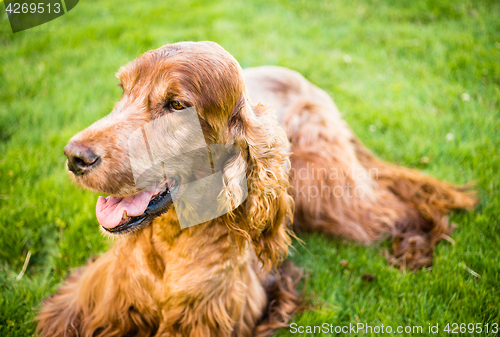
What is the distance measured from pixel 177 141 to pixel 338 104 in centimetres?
313

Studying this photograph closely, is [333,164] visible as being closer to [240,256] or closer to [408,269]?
[408,269]

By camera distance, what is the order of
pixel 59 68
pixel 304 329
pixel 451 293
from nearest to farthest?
pixel 304 329, pixel 451 293, pixel 59 68

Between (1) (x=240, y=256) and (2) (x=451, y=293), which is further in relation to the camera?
(2) (x=451, y=293)

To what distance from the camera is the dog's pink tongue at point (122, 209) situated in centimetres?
176

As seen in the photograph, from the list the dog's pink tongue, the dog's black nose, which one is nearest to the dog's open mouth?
the dog's pink tongue

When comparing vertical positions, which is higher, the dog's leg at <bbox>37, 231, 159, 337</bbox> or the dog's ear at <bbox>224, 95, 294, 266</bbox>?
the dog's ear at <bbox>224, 95, 294, 266</bbox>

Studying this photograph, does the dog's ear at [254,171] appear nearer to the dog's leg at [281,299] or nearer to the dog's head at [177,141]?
the dog's head at [177,141]

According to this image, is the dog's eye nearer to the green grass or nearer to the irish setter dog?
the irish setter dog

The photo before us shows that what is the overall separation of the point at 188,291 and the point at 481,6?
249 inches

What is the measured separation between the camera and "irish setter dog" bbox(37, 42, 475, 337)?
5.62 ft

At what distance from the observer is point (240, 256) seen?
81.8 inches

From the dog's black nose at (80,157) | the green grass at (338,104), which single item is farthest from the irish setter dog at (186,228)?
the green grass at (338,104)

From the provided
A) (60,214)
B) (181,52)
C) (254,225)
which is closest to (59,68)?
(60,214)

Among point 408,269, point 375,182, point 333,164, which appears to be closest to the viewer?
point 408,269
